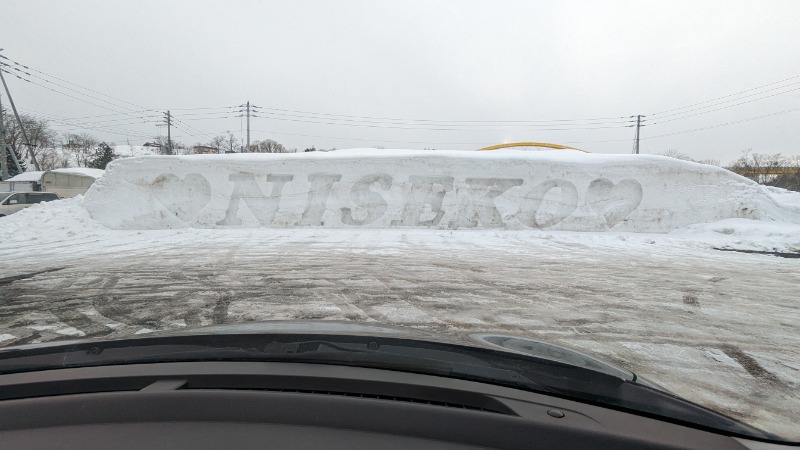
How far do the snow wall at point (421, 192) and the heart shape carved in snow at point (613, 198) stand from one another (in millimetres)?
32

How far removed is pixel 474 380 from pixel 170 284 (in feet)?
19.6

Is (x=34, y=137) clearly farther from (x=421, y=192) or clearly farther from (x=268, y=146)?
(x=421, y=192)

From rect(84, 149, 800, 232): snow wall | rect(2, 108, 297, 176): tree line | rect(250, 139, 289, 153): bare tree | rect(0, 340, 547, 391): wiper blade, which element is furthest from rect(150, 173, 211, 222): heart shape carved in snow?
rect(250, 139, 289, 153): bare tree

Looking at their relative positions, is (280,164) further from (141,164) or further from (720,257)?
(720,257)

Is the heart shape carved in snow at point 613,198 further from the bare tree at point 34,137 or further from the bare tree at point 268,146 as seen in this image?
the bare tree at point 268,146

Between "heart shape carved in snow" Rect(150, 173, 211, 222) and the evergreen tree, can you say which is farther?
the evergreen tree

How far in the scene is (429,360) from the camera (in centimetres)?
175

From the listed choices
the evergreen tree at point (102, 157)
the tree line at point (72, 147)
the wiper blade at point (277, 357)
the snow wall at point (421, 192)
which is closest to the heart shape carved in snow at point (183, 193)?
the snow wall at point (421, 192)

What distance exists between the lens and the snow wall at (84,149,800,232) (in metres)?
13.8

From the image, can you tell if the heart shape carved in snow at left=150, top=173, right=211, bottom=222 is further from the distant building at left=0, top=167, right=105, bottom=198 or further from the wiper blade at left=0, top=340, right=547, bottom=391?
the distant building at left=0, top=167, right=105, bottom=198

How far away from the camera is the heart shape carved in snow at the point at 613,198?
13984 millimetres

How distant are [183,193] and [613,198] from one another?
14.0 metres

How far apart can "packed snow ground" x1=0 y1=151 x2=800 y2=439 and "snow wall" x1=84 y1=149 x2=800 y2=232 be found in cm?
195

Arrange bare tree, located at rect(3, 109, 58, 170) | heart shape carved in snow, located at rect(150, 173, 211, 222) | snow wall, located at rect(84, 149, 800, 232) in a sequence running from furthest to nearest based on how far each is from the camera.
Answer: bare tree, located at rect(3, 109, 58, 170)
heart shape carved in snow, located at rect(150, 173, 211, 222)
snow wall, located at rect(84, 149, 800, 232)
